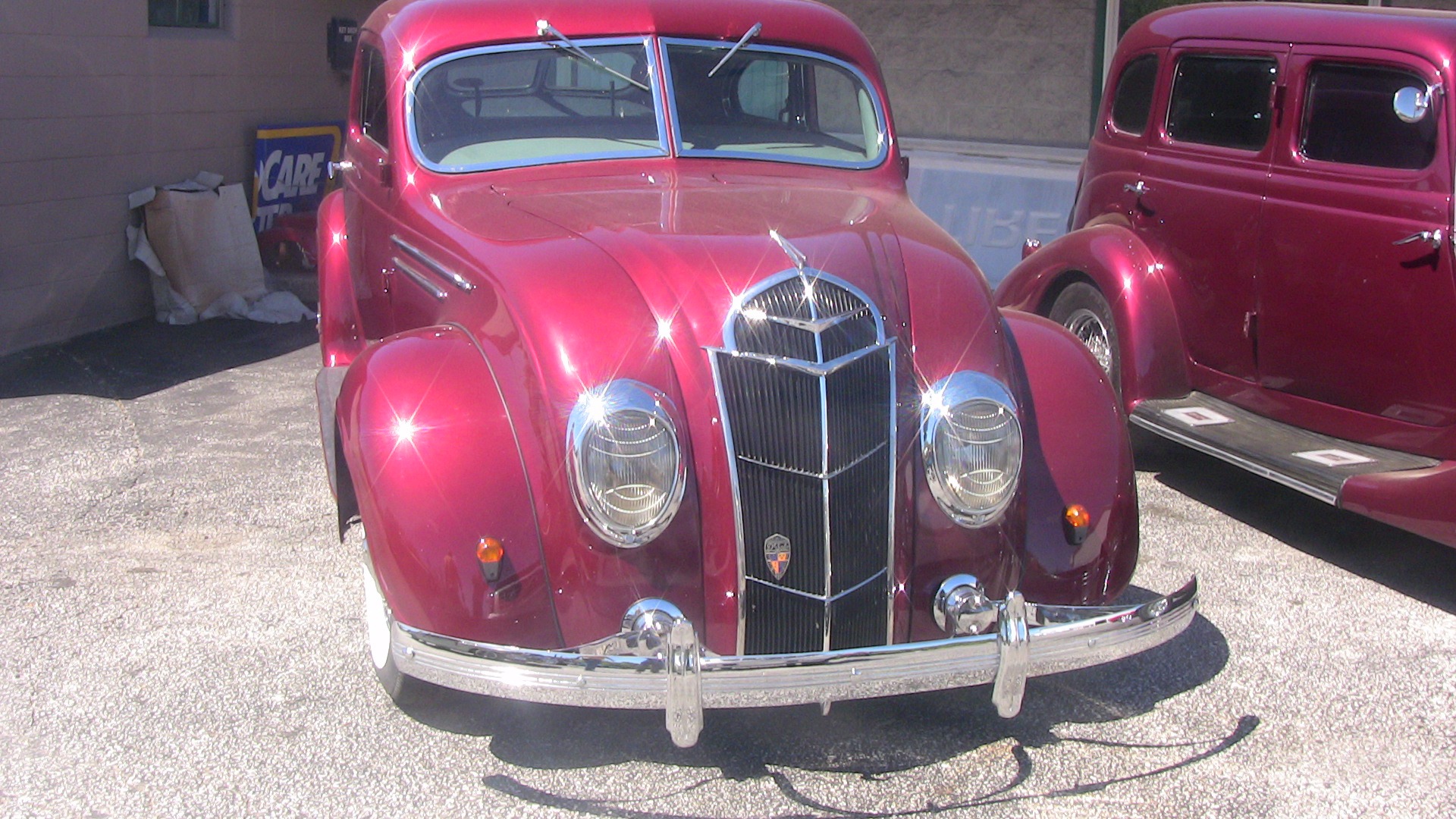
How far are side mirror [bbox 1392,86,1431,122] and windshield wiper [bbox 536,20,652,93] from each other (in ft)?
8.09

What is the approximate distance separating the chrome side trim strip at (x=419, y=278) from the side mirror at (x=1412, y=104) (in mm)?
3149

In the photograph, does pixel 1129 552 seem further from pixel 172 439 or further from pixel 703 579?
pixel 172 439

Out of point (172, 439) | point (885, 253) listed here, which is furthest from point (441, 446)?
point (172, 439)

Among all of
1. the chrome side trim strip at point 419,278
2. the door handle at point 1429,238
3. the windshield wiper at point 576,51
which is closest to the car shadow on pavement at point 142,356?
the chrome side trim strip at point 419,278

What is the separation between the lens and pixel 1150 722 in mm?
3469

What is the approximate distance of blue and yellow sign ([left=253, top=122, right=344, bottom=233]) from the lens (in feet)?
29.7

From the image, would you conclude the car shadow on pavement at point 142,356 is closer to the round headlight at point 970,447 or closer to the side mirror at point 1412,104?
the round headlight at point 970,447

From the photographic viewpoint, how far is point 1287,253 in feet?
15.8

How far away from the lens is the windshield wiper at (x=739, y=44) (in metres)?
4.20

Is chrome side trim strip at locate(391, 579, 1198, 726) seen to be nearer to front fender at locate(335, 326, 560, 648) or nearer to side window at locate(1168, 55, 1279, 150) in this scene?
front fender at locate(335, 326, 560, 648)

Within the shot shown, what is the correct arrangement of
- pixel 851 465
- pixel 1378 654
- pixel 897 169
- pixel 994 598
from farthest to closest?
pixel 897 169 → pixel 1378 654 → pixel 994 598 → pixel 851 465

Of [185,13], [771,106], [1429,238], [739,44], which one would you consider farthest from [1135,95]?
[185,13]

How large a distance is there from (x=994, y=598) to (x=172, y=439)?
3.94 metres

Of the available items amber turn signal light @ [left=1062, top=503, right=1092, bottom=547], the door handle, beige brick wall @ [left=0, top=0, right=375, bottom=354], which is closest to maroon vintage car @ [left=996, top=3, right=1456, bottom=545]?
the door handle
